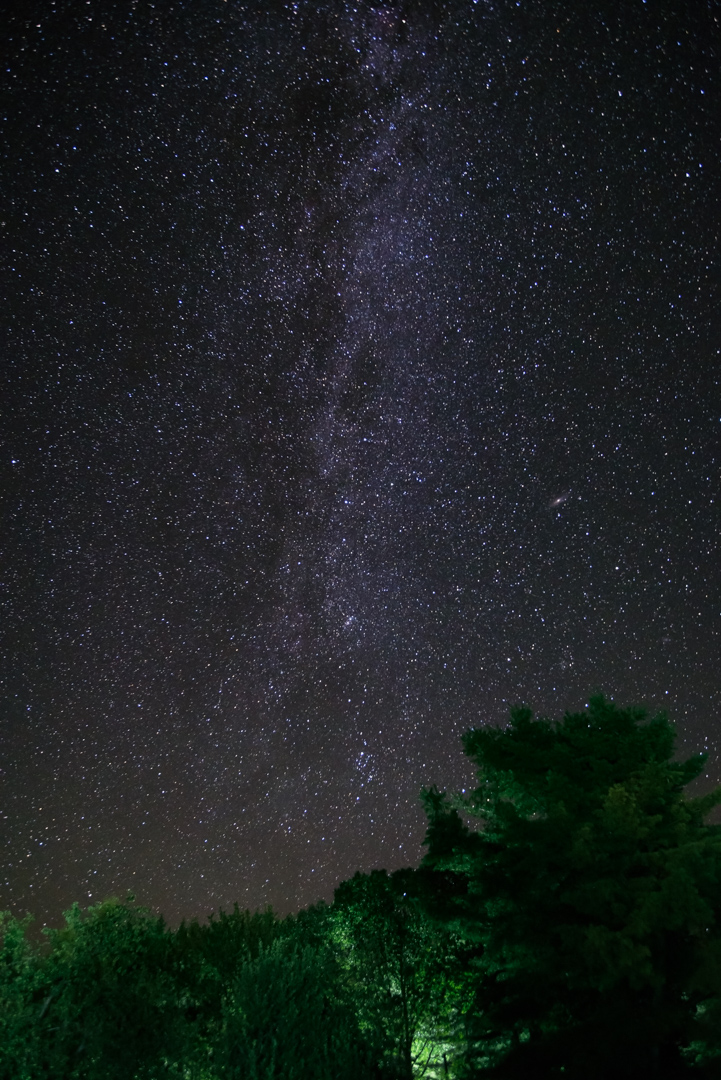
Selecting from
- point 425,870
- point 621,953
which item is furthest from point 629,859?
point 425,870

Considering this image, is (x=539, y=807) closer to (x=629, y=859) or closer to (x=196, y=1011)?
(x=629, y=859)

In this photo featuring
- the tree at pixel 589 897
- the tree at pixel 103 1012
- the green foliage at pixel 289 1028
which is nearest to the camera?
the tree at pixel 589 897

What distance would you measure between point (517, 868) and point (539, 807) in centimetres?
163

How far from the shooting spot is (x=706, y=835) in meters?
14.8

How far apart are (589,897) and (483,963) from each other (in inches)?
189

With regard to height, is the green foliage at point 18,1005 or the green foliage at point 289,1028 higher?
the green foliage at point 18,1005

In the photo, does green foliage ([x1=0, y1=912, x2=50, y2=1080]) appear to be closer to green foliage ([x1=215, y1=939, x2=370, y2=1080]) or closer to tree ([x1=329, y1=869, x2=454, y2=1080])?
green foliage ([x1=215, y1=939, x2=370, y2=1080])

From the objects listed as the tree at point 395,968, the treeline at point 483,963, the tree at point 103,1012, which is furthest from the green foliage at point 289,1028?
the tree at point 103,1012

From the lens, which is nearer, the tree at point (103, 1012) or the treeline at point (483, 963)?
the treeline at point (483, 963)

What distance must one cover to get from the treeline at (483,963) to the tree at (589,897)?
5 centimetres

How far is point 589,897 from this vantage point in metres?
13.4

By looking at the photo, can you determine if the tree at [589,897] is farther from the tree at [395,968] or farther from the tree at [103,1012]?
the tree at [103,1012]

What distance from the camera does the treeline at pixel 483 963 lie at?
1362 centimetres

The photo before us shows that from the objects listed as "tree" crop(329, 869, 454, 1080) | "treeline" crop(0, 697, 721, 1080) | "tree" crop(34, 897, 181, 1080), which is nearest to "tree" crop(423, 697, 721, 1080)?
"treeline" crop(0, 697, 721, 1080)
